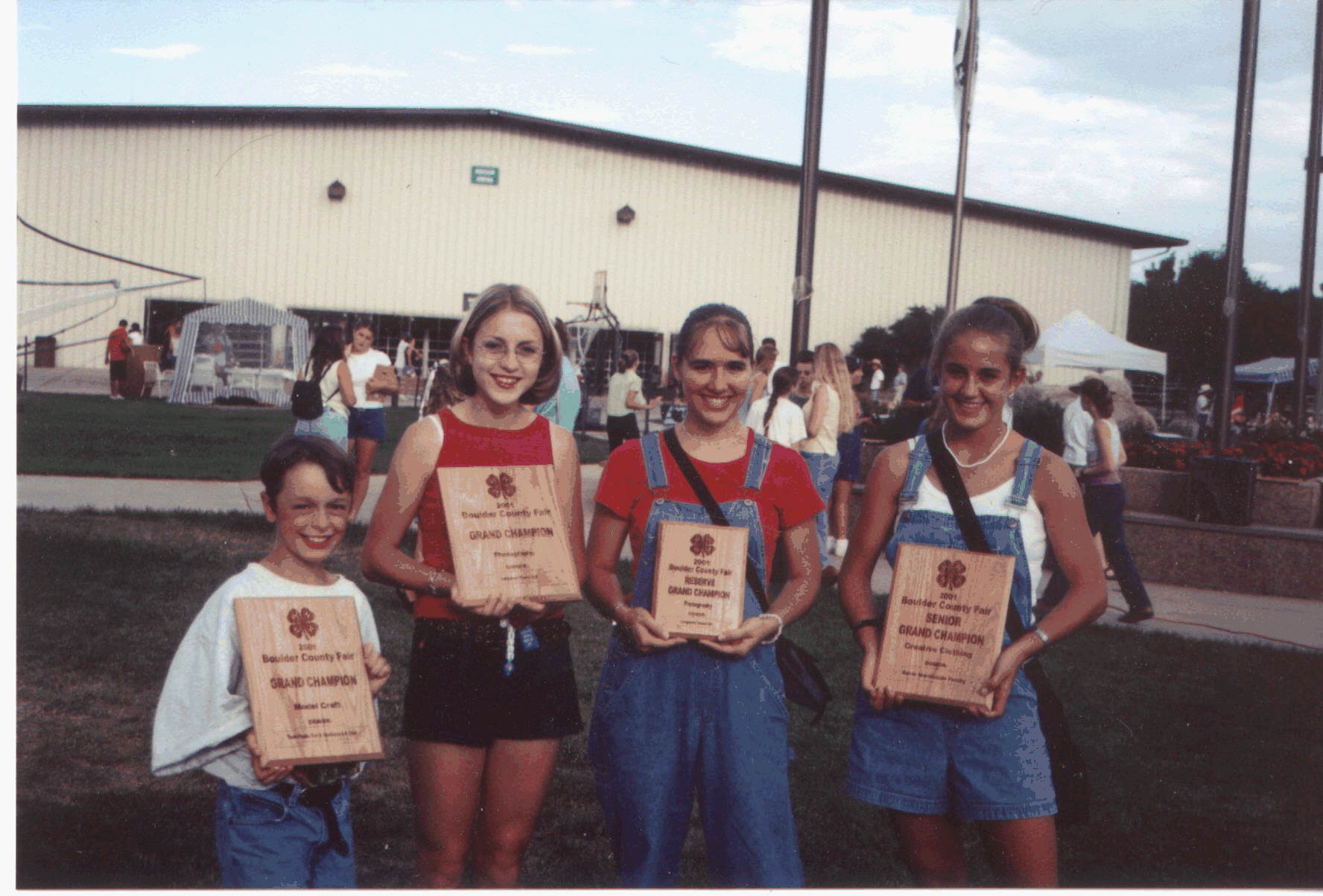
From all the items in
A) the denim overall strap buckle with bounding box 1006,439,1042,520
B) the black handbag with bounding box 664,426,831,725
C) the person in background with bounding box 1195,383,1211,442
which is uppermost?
the person in background with bounding box 1195,383,1211,442

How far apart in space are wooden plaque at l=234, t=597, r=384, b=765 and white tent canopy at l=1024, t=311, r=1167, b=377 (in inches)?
1023

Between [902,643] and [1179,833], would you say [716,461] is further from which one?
[1179,833]

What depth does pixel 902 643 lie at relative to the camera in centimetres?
264

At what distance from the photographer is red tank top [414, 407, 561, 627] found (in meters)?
2.79

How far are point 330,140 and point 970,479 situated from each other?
33.8 m

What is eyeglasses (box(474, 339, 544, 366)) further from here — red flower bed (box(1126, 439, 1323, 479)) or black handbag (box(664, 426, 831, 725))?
red flower bed (box(1126, 439, 1323, 479))

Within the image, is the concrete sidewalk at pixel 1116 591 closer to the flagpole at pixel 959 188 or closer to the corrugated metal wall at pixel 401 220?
the flagpole at pixel 959 188

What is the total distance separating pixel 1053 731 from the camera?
2734 mm

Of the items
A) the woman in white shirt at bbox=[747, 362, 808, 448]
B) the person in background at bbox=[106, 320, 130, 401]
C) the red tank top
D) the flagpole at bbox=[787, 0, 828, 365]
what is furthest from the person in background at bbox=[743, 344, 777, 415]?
the person in background at bbox=[106, 320, 130, 401]

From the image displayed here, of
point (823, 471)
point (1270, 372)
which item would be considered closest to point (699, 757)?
point (823, 471)

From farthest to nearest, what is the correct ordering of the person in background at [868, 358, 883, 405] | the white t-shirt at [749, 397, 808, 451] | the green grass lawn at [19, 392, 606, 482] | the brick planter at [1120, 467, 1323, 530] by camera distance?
the person in background at [868, 358, 883, 405], the green grass lawn at [19, 392, 606, 482], the brick planter at [1120, 467, 1323, 530], the white t-shirt at [749, 397, 808, 451]

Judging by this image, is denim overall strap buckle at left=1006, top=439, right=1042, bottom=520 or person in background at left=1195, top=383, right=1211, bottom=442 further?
person in background at left=1195, top=383, right=1211, bottom=442

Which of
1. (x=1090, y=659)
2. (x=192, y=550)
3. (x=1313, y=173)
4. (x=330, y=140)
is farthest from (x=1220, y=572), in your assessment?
(x=330, y=140)

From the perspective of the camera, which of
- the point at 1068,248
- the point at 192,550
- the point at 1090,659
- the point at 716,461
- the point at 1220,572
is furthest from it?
the point at 1068,248
